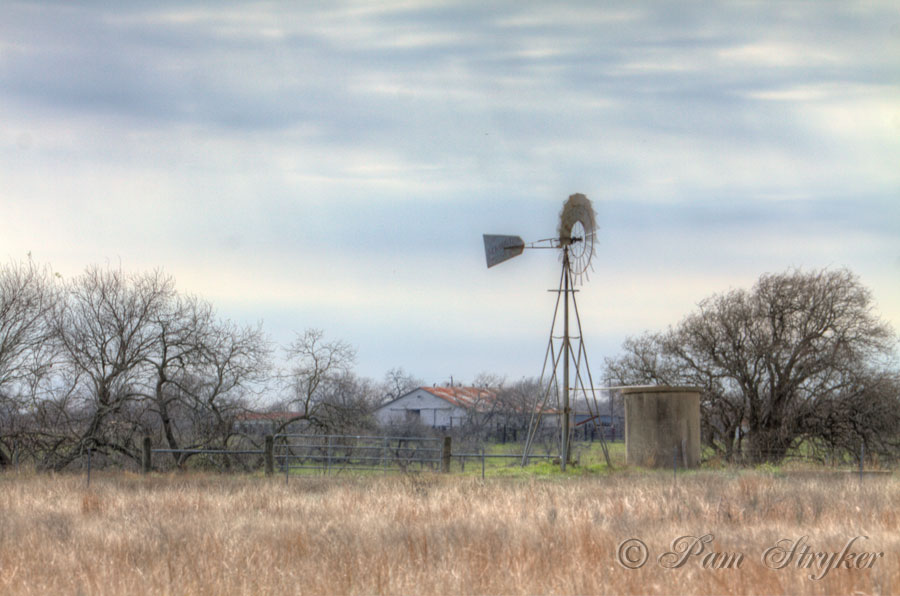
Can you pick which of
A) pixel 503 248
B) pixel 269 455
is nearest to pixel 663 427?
pixel 503 248

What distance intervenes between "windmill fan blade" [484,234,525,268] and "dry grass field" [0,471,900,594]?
24.7 feet

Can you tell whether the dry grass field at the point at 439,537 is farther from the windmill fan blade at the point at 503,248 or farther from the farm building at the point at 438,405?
the farm building at the point at 438,405

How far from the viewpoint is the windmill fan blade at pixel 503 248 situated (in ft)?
72.4

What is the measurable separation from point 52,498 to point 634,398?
1395 cm

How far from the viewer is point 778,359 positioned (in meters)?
29.3

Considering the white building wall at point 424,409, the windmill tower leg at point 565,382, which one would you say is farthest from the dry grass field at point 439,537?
the white building wall at point 424,409

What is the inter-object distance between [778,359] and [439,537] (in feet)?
73.5

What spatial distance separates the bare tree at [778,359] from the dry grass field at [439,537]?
13292 mm

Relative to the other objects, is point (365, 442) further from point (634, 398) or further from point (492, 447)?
point (492, 447)

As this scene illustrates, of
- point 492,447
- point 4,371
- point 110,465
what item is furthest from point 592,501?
point 492,447

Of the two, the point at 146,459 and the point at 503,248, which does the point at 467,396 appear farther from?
the point at 503,248

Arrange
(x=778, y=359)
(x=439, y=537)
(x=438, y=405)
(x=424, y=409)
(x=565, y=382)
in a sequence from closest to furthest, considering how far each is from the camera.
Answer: (x=439, y=537), (x=565, y=382), (x=778, y=359), (x=438, y=405), (x=424, y=409)

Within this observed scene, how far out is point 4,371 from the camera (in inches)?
942

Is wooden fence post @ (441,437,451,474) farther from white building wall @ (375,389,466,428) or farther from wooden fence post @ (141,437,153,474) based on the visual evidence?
white building wall @ (375,389,466,428)
